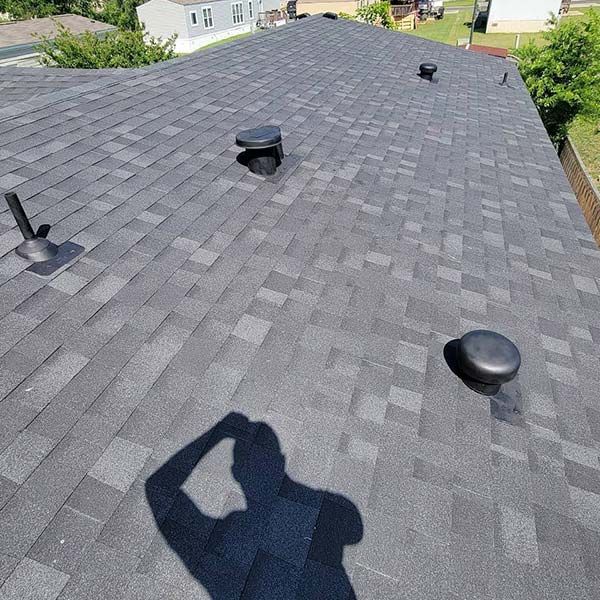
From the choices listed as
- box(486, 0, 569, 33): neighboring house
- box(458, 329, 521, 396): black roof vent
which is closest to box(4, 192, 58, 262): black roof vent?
box(458, 329, 521, 396): black roof vent

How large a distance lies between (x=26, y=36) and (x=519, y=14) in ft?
169

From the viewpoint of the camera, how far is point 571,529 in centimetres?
286

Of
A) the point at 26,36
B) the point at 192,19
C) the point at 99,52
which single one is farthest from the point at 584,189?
the point at 192,19

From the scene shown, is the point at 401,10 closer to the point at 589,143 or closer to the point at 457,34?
the point at 457,34

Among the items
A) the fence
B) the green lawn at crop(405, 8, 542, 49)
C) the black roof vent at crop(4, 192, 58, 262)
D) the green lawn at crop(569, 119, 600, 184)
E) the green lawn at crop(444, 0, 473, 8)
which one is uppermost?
the green lawn at crop(444, 0, 473, 8)

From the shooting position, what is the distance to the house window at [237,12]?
162ft

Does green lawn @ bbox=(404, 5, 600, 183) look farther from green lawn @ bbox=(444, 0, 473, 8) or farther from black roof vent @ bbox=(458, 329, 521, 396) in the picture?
black roof vent @ bbox=(458, 329, 521, 396)

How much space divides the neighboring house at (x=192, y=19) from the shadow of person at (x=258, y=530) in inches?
2027

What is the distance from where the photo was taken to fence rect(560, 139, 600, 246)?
1262cm

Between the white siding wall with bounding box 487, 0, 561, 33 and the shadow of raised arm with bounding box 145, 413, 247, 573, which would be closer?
the shadow of raised arm with bounding box 145, 413, 247, 573

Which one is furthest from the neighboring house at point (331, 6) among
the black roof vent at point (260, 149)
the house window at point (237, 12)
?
the black roof vent at point (260, 149)

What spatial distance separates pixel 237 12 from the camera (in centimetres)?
5038

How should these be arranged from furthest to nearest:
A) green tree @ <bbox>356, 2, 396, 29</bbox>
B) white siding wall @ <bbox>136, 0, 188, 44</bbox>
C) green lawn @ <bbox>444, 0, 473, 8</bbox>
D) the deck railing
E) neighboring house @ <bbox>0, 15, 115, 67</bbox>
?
green lawn @ <bbox>444, 0, 473, 8</bbox> < the deck railing < white siding wall @ <bbox>136, 0, 188, 44</bbox> < green tree @ <bbox>356, 2, 396, 29</bbox> < neighboring house @ <bbox>0, 15, 115, 67</bbox>

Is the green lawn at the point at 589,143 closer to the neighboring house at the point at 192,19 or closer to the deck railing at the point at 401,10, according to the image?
the deck railing at the point at 401,10
